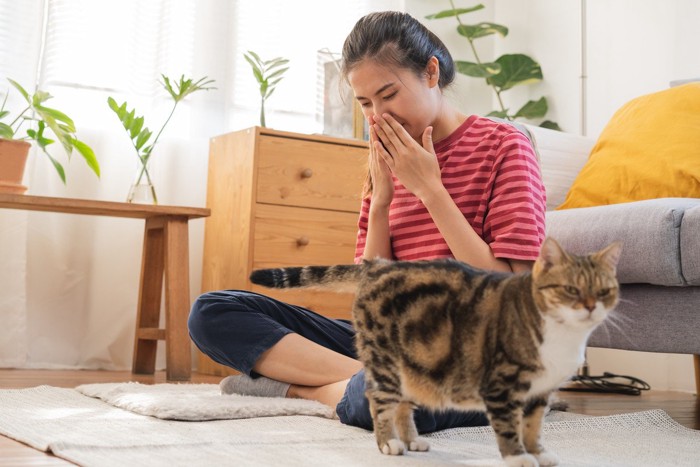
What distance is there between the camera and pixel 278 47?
3.42 m

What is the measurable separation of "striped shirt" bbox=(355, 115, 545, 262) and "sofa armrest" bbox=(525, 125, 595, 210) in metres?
0.87

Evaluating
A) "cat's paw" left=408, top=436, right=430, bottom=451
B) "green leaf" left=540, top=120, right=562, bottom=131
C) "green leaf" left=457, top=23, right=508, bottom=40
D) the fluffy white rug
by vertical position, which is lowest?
the fluffy white rug

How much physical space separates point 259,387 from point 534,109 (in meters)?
2.20

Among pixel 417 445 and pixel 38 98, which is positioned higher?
pixel 38 98

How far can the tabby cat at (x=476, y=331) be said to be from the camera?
1.14m

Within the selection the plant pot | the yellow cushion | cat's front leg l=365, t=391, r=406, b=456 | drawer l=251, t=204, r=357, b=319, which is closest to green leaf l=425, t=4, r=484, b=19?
drawer l=251, t=204, r=357, b=319

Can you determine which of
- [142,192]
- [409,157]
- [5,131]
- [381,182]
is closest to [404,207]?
[381,182]

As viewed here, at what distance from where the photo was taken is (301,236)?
2.97 metres

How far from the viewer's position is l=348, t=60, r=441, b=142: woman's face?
5.51 ft

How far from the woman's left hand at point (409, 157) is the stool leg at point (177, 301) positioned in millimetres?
1284

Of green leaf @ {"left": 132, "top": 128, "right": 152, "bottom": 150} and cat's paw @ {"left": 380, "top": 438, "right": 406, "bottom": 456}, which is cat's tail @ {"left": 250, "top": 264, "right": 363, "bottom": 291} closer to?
cat's paw @ {"left": 380, "top": 438, "right": 406, "bottom": 456}

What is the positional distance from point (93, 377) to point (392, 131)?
152 centimetres

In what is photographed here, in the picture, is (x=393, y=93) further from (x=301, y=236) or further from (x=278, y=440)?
(x=301, y=236)

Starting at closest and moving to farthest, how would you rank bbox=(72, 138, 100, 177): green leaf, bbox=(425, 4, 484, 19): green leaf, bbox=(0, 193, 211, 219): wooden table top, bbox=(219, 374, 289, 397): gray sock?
bbox=(219, 374, 289, 397): gray sock
bbox=(0, 193, 211, 219): wooden table top
bbox=(72, 138, 100, 177): green leaf
bbox=(425, 4, 484, 19): green leaf
